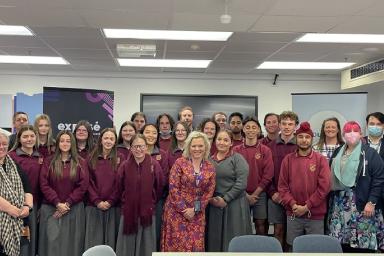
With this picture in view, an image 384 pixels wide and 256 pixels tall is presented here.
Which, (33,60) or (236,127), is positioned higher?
(33,60)

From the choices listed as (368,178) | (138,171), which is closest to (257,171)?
(368,178)

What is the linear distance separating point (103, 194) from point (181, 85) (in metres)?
6.11

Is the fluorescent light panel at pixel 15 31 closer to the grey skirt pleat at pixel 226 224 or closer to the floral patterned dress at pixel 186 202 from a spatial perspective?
the floral patterned dress at pixel 186 202

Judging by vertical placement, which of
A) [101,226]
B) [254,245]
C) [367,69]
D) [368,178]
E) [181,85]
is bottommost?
[101,226]

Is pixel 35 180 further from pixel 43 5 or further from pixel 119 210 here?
pixel 43 5

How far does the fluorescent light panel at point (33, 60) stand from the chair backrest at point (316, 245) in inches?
256

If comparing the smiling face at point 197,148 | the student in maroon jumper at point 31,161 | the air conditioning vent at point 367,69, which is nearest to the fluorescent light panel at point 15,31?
the student in maroon jumper at point 31,161

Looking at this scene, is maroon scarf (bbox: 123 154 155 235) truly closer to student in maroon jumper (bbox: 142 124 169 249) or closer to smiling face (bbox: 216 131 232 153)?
student in maroon jumper (bbox: 142 124 169 249)

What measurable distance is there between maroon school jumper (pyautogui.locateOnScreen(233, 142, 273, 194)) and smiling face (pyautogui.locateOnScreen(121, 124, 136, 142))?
1104mm

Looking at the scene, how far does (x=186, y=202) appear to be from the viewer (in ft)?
12.3

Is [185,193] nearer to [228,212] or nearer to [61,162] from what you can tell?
[228,212]

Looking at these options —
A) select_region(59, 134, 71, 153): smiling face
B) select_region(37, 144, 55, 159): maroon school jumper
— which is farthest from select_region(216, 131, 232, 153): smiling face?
select_region(37, 144, 55, 159): maroon school jumper

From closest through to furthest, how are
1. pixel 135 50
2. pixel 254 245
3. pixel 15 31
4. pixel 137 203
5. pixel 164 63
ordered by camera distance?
pixel 254 245 < pixel 137 203 < pixel 15 31 < pixel 135 50 < pixel 164 63

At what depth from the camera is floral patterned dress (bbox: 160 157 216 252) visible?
374cm
